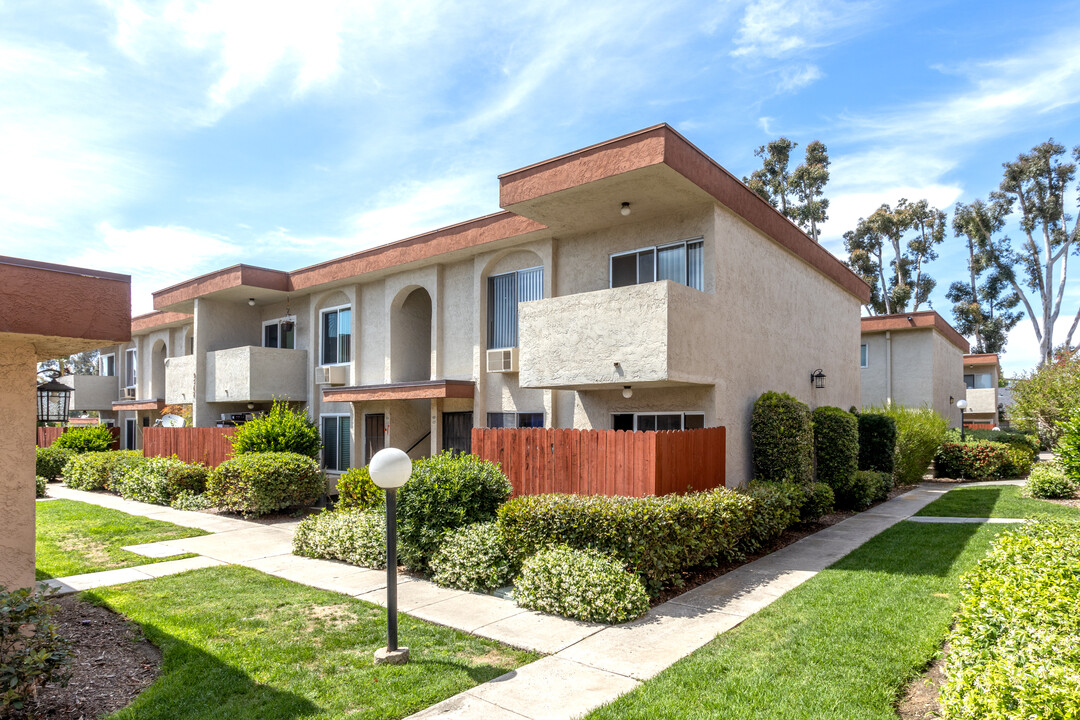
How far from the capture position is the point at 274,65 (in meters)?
10.8

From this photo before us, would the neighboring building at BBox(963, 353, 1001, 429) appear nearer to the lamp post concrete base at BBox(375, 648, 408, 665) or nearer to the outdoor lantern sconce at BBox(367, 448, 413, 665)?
the outdoor lantern sconce at BBox(367, 448, 413, 665)

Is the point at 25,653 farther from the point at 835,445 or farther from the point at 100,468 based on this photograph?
the point at 100,468

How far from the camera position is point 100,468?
1912cm

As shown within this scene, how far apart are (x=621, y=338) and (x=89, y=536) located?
34.8 feet

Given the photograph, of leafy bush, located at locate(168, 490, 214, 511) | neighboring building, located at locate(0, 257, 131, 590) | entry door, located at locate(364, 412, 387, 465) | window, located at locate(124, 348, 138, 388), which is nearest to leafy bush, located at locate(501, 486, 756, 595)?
neighboring building, located at locate(0, 257, 131, 590)

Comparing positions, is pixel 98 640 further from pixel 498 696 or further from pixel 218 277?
pixel 218 277

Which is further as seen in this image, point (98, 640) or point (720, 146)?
point (720, 146)

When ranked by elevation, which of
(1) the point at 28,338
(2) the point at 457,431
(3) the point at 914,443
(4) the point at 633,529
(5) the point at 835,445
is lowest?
(3) the point at 914,443

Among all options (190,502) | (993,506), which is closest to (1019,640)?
(993,506)

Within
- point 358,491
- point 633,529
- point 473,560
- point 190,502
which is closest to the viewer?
point 633,529

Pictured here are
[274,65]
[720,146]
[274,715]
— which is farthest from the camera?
[720,146]

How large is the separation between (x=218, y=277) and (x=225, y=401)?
13.0 feet

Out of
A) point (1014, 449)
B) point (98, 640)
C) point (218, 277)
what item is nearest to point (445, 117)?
point (98, 640)

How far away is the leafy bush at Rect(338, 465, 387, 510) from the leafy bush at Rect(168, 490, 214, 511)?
505cm
